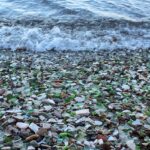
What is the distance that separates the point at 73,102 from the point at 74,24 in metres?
7.41

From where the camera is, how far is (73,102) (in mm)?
6375

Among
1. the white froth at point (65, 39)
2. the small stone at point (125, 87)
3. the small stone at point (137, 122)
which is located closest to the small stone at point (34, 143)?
the small stone at point (137, 122)

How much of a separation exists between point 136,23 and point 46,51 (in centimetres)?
521

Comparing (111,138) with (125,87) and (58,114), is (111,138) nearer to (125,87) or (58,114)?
(58,114)

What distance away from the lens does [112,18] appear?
563 inches

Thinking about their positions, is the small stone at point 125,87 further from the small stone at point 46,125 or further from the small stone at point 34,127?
the small stone at point 34,127

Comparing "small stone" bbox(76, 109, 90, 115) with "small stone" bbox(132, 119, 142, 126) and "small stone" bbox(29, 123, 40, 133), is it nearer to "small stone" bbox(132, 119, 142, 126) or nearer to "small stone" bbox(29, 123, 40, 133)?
"small stone" bbox(132, 119, 142, 126)

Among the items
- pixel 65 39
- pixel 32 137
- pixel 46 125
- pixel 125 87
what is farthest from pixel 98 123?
pixel 65 39

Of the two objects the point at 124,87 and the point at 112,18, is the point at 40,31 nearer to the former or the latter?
the point at 112,18

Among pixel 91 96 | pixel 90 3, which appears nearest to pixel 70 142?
pixel 91 96

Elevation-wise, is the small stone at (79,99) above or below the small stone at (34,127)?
below

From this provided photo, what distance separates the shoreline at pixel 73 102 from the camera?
508 centimetres

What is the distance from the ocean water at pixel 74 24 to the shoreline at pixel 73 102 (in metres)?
1.22

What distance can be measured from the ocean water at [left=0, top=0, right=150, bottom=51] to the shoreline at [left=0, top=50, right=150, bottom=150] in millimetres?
1224
